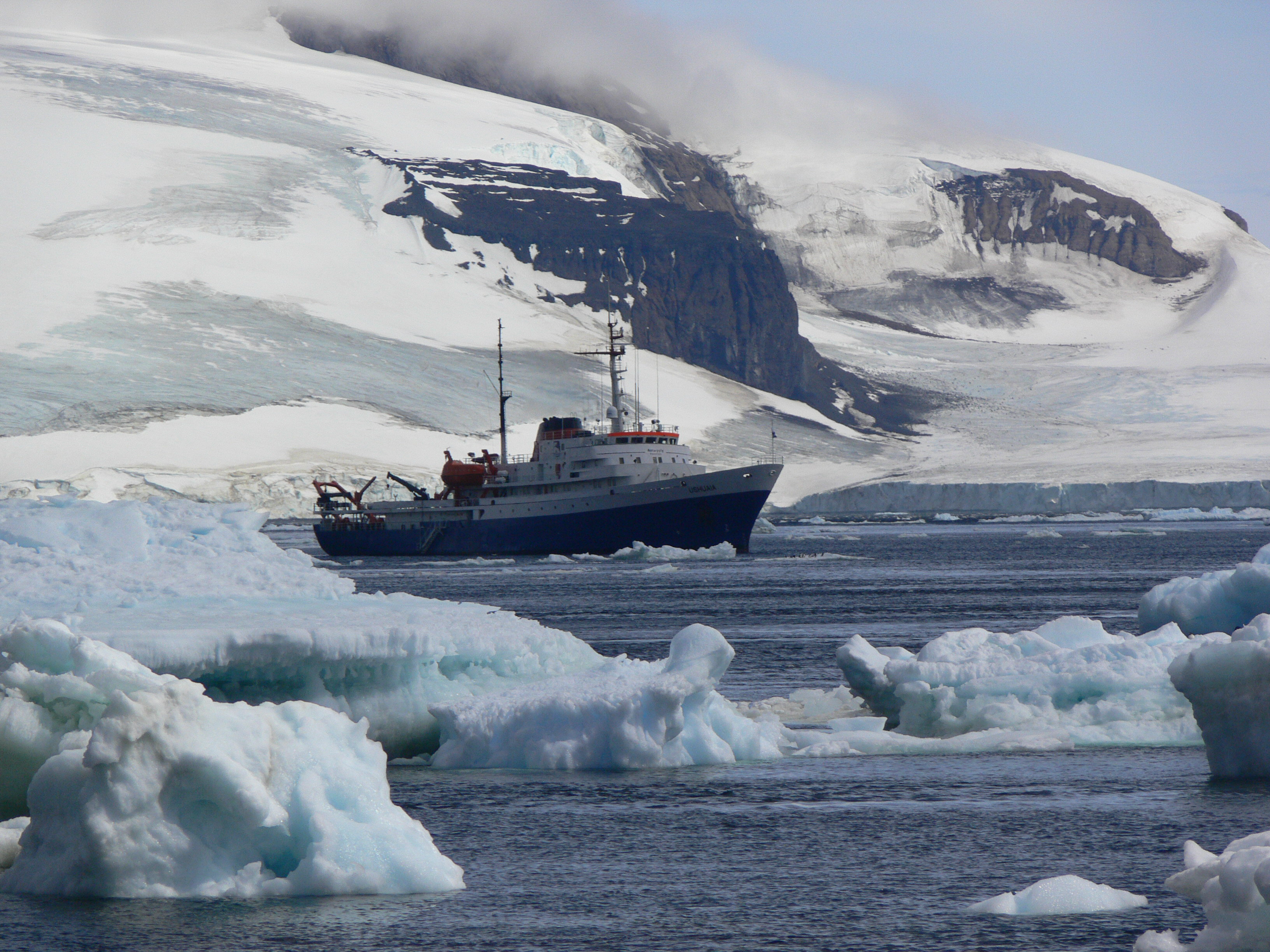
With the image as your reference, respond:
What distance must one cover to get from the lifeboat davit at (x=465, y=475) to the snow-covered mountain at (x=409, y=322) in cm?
3176

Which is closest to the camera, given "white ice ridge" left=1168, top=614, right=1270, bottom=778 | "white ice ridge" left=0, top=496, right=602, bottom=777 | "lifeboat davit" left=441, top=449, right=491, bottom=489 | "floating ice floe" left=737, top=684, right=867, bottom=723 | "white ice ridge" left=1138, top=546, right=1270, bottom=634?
"white ice ridge" left=1168, top=614, right=1270, bottom=778

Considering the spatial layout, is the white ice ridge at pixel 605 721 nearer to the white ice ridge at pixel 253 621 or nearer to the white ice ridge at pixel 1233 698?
the white ice ridge at pixel 253 621

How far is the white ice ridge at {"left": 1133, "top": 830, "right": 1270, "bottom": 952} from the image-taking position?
7297 mm

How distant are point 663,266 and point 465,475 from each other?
366ft

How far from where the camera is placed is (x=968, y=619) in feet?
102

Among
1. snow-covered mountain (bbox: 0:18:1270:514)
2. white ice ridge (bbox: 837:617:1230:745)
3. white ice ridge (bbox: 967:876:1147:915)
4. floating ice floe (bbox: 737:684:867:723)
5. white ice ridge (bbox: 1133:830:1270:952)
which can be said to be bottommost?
floating ice floe (bbox: 737:684:867:723)

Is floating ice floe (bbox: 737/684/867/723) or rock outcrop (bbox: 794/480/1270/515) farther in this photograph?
rock outcrop (bbox: 794/480/1270/515)

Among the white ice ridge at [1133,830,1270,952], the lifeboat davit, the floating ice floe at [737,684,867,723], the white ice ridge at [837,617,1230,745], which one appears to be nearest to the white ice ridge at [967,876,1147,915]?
the white ice ridge at [1133,830,1270,952]

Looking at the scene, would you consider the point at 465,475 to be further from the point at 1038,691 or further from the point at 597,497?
the point at 1038,691

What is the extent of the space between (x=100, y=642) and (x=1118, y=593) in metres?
30.6

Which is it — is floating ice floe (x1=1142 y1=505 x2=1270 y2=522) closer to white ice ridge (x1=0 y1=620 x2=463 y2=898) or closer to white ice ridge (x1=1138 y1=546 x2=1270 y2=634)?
white ice ridge (x1=1138 y1=546 x2=1270 y2=634)

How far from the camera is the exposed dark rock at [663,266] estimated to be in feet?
537

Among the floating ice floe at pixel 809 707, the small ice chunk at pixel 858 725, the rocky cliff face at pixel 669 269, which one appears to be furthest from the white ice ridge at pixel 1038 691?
the rocky cliff face at pixel 669 269

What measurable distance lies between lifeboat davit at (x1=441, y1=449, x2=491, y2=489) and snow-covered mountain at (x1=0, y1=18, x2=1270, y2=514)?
31762 millimetres
